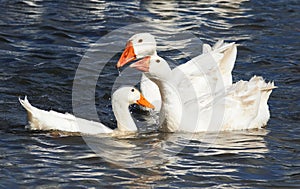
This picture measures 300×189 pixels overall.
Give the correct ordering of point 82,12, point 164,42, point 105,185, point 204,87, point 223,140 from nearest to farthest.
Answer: point 105,185 → point 223,140 → point 204,87 → point 164,42 → point 82,12

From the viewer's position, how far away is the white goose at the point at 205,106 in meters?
9.33

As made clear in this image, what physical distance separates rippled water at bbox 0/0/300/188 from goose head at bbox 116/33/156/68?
905 millimetres

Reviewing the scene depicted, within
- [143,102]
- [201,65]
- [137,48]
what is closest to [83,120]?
[143,102]

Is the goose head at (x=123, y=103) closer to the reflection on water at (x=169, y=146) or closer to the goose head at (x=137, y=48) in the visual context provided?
the reflection on water at (x=169, y=146)

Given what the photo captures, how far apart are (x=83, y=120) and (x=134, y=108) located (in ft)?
5.64

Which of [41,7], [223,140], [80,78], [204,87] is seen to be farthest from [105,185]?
[41,7]

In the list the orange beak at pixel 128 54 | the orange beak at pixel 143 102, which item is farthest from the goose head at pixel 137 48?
the orange beak at pixel 143 102

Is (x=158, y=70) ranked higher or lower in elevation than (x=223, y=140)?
higher

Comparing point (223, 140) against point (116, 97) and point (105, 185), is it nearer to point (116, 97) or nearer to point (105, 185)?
point (116, 97)

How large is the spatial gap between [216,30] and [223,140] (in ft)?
18.7

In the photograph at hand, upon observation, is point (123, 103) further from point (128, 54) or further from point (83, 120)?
point (128, 54)

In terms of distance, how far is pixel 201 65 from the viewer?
10.3m

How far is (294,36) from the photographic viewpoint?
14.2m

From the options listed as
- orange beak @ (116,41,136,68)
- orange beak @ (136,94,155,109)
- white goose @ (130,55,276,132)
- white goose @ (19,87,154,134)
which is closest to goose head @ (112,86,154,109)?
white goose @ (19,87,154,134)
